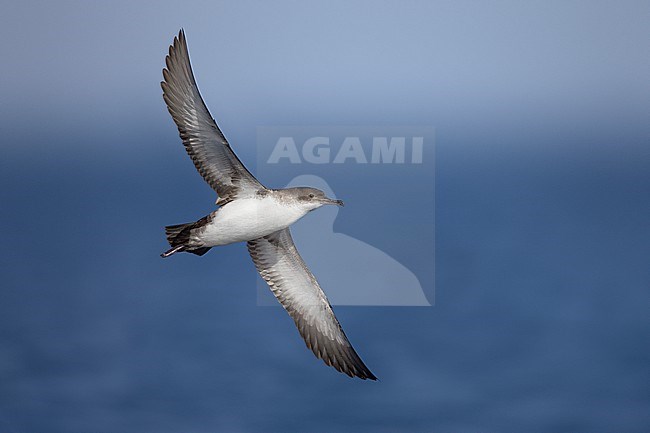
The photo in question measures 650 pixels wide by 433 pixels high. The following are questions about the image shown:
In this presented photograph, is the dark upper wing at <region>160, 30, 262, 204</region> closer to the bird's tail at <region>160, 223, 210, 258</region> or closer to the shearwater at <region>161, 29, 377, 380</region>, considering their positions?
the shearwater at <region>161, 29, 377, 380</region>

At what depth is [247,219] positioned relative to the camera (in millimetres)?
5922

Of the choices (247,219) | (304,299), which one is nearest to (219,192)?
(247,219)

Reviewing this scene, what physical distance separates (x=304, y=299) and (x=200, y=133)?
1.47 meters

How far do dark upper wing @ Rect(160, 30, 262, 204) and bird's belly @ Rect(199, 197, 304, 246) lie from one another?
0.44 ft

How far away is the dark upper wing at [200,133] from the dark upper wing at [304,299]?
0.65 metres

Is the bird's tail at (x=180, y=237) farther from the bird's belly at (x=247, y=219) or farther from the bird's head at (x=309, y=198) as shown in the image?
the bird's head at (x=309, y=198)

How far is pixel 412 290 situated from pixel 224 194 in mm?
6262

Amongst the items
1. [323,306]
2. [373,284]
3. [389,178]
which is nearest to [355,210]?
[389,178]

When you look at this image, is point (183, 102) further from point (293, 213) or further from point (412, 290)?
point (412, 290)

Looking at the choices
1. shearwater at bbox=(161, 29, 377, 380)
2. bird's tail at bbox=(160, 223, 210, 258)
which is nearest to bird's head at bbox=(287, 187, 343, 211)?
shearwater at bbox=(161, 29, 377, 380)

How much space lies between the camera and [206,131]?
610 centimetres

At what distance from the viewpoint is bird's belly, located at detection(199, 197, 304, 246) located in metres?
5.89

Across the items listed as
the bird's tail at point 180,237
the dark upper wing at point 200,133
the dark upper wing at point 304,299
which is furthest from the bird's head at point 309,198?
the dark upper wing at point 304,299

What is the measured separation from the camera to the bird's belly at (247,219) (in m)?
5.89
